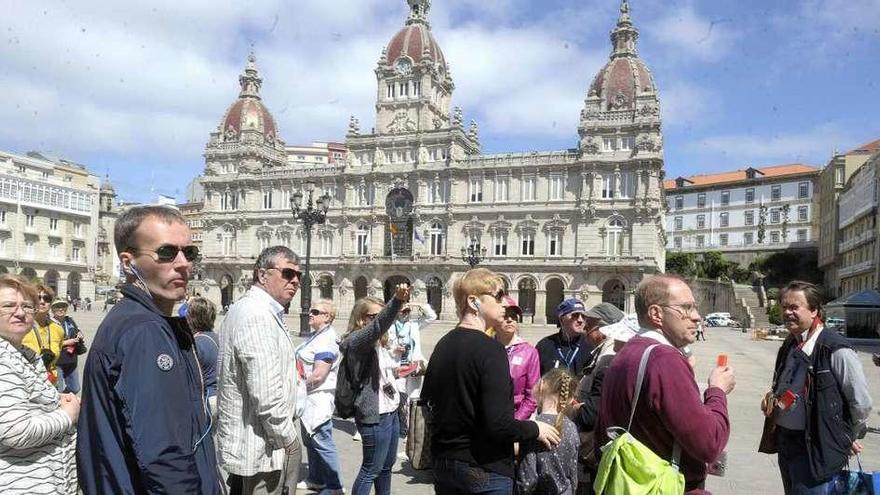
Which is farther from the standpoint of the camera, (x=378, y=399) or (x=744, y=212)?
(x=744, y=212)

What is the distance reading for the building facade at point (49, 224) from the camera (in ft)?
188

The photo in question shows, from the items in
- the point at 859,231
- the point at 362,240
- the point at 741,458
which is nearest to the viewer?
the point at 741,458

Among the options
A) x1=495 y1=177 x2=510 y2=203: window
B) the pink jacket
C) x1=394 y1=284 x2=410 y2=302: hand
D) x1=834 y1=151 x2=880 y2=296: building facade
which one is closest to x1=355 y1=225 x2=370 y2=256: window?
x1=495 y1=177 x2=510 y2=203: window

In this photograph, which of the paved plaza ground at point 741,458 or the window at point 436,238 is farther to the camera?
the window at point 436,238

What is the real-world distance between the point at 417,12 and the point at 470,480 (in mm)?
52466

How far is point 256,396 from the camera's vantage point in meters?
3.38

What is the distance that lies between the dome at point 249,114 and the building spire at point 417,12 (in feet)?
52.2

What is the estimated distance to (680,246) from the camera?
7306 centimetres

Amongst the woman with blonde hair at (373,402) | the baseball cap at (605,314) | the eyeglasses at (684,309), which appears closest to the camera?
the eyeglasses at (684,309)

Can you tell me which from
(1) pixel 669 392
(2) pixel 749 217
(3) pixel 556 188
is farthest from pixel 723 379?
(2) pixel 749 217

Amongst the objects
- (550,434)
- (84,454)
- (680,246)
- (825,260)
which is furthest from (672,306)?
(680,246)

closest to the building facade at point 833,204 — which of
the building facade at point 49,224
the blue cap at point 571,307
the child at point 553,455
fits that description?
the blue cap at point 571,307

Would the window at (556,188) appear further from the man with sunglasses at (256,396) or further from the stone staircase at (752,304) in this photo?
the man with sunglasses at (256,396)

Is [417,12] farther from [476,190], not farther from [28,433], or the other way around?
[28,433]
